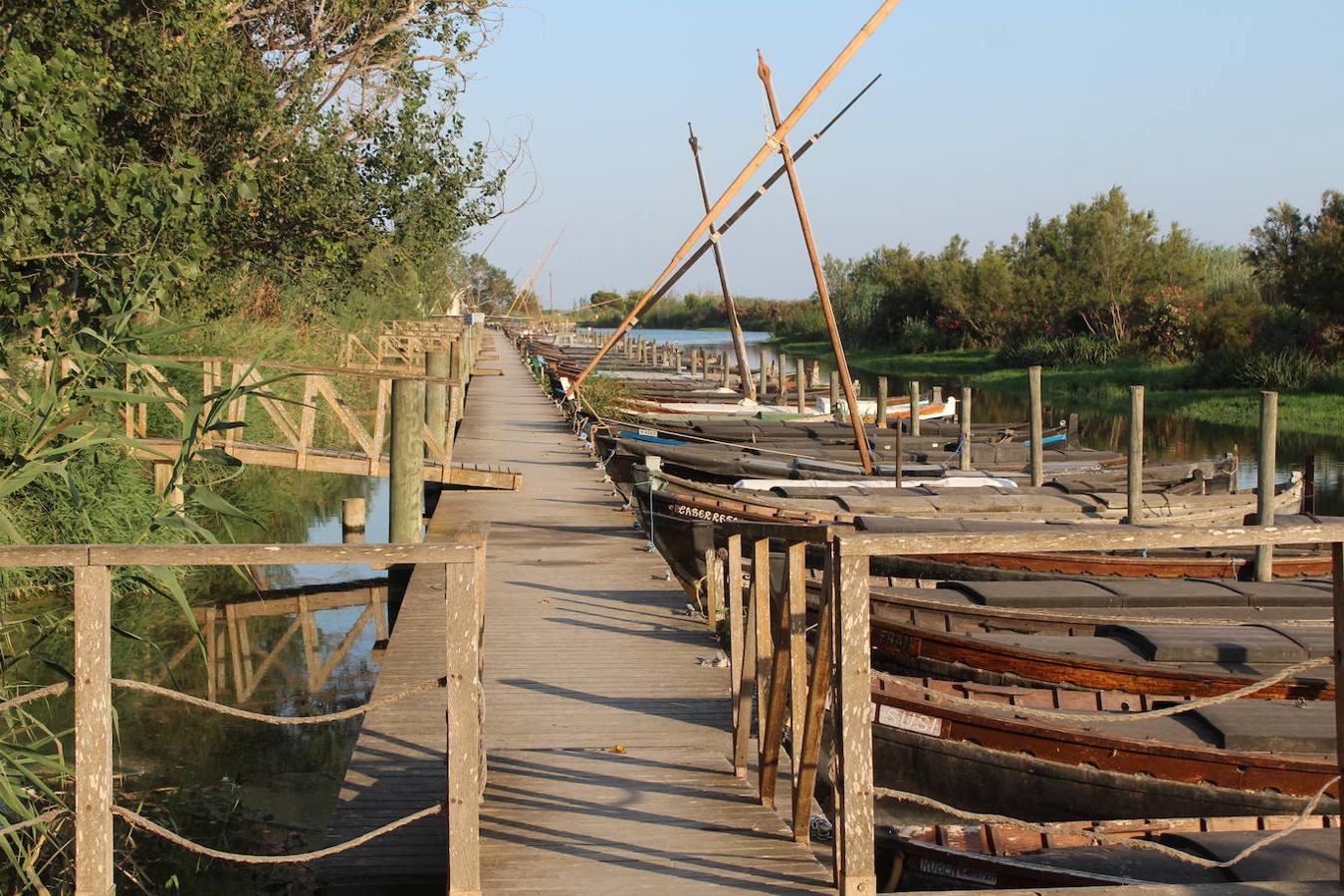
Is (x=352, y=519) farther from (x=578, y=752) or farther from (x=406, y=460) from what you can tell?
(x=578, y=752)

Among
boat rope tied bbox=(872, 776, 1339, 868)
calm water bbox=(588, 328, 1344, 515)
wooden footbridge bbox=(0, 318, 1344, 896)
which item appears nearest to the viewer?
wooden footbridge bbox=(0, 318, 1344, 896)

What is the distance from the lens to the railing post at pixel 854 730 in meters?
4.02

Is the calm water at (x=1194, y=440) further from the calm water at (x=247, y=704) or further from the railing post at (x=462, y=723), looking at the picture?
the railing post at (x=462, y=723)

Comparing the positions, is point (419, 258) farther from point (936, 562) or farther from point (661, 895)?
point (661, 895)

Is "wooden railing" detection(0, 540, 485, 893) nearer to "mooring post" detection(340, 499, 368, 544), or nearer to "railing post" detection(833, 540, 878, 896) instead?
"railing post" detection(833, 540, 878, 896)

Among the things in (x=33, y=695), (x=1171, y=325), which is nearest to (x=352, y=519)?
(x=33, y=695)

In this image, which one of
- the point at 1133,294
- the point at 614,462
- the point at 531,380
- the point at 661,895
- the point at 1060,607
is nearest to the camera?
the point at 661,895

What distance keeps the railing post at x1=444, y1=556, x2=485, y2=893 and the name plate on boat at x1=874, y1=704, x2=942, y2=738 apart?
160 inches

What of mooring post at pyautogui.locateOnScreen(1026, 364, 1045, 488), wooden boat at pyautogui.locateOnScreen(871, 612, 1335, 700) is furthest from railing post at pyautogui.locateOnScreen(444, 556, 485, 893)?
mooring post at pyautogui.locateOnScreen(1026, 364, 1045, 488)

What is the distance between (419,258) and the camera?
66.6 feet

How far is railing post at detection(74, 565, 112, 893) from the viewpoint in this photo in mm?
3930

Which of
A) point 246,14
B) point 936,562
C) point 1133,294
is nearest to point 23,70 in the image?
point 936,562

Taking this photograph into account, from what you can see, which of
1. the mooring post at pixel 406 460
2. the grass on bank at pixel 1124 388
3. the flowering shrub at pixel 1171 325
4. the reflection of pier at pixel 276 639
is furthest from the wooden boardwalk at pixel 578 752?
the flowering shrub at pixel 1171 325

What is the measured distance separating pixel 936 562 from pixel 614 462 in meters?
8.30
